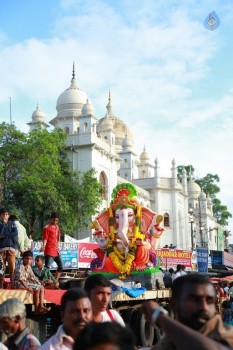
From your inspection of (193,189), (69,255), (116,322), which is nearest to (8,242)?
(116,322)

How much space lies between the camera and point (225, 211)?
3376 inches

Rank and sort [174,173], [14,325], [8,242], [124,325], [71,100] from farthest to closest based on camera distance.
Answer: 1. [174,173]
2. [71,100]
3. [8,242]
4. [14,325]
5. [124,325]

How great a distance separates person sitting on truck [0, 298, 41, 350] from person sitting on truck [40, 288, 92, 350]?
0.28 metres

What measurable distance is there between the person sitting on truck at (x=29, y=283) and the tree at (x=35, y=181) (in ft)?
79.1

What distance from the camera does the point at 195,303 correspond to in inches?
125

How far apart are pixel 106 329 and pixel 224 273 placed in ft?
85.4

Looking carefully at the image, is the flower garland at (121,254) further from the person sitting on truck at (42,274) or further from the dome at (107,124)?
the dome at (107,124)

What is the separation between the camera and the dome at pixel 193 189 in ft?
253

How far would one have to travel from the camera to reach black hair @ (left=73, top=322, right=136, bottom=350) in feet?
8.17

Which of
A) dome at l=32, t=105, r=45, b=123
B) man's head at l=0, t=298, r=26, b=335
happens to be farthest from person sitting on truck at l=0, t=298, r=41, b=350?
dome at l=32, t=105, r=45, b=123

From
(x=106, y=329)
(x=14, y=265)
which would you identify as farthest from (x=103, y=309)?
(x=14, y=265)

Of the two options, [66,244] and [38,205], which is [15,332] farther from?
[38,205]

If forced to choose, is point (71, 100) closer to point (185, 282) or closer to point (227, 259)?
point (227, 259)

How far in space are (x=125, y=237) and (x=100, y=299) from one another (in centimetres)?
1067
